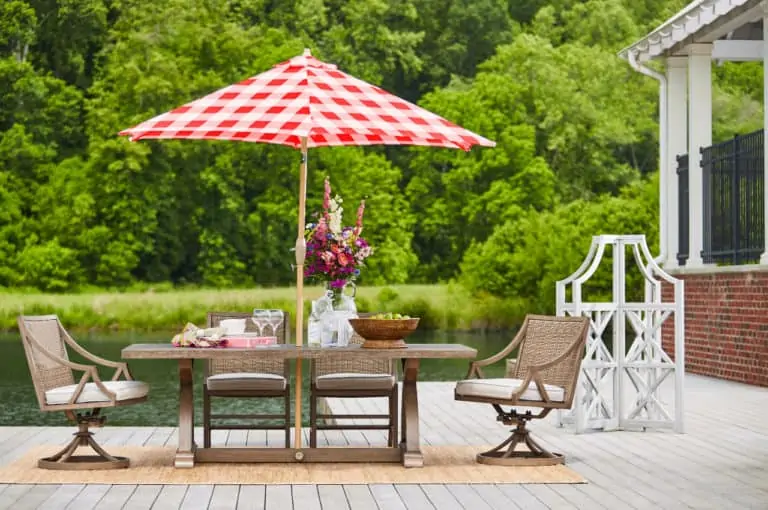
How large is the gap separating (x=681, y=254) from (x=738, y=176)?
1886 mm

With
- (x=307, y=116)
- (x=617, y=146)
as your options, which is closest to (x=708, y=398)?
(x=307, y=116)

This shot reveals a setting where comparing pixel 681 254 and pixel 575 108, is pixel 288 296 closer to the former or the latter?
pixel 575 108

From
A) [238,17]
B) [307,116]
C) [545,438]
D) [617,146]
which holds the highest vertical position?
[238,17]

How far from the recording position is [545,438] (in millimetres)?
9281

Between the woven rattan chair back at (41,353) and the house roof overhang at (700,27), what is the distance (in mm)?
7483

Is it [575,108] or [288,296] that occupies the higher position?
[575,108]

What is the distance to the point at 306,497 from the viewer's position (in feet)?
22.3

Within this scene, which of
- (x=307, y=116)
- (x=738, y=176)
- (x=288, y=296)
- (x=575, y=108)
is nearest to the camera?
(x=307, y=116)

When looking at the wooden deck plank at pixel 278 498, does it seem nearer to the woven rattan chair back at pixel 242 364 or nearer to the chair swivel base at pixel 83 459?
the chair swivel base at pixel 83 459

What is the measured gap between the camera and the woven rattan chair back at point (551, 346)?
26.1 feet

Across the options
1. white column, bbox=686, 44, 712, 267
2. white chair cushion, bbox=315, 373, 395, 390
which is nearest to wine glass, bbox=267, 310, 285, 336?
white chair cushion, bbox=315, 373, 395, 390

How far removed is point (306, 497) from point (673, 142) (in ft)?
34.1

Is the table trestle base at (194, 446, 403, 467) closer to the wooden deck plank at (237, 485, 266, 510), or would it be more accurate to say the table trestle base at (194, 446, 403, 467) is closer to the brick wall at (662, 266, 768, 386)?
the wooden deck plank at (237, 485, 266, 510)

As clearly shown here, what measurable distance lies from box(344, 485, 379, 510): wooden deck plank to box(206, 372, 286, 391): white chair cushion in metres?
1.19
